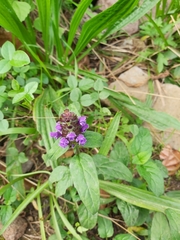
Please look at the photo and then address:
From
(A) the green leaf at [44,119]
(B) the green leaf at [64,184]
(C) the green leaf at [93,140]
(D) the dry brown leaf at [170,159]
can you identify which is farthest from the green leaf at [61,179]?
(D) the dry brown leaf at [170,159]

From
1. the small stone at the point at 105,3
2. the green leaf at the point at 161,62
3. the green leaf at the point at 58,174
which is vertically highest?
the small stone at the point at 105,3

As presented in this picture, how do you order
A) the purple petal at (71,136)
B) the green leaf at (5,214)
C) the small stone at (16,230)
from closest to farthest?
the purple petal at (71,136) → the green leaf at (5,214) → the small stone at (16,230)

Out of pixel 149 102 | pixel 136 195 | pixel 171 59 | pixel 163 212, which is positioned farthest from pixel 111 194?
pixel 171 59

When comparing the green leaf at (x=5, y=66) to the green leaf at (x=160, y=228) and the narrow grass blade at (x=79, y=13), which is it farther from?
the green leaf at (x=160, y=228)

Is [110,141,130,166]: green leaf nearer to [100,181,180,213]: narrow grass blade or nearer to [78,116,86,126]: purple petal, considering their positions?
[100,181,180,213]: narrow grass blade

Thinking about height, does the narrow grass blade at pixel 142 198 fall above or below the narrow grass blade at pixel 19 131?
below

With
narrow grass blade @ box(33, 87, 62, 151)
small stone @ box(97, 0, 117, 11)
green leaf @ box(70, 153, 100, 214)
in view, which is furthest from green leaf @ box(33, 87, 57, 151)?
small stone @ box(97, 0, 117, 11)

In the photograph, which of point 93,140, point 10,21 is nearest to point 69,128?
point 93,140

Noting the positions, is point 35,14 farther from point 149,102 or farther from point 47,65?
point 149,102
